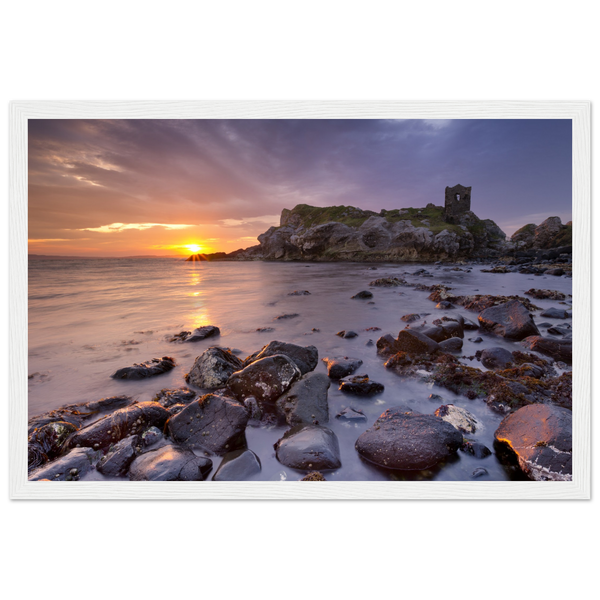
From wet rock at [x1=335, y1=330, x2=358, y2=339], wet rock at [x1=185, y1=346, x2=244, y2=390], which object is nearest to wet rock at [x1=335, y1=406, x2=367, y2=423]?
wet rock at [x1=185, y1=346, x2=244, y2=390]

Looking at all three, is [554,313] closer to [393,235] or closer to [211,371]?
[211,371]

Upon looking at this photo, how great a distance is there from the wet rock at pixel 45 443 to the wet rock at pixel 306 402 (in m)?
2.13

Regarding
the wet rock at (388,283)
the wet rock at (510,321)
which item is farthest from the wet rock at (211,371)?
the wet rock at (388,283)

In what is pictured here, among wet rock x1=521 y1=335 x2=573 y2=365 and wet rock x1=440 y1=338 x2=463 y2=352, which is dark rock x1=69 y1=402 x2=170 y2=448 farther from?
wet rock x1=521 y1=335 x2=573 y2=365

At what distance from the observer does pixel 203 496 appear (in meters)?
2.00

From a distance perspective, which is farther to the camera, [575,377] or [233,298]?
[233,298]

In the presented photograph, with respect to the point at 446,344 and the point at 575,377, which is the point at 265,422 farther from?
the point at 446,344

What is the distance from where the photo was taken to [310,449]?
83.4 inches

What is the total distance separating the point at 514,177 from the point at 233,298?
744 cm

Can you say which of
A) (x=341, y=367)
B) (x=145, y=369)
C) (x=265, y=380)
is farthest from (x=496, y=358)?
(x=145, y=369)

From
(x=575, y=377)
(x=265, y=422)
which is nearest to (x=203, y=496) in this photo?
(x=265, y=422)

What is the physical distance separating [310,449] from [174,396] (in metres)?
2.07

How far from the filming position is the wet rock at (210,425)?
2.37 meters

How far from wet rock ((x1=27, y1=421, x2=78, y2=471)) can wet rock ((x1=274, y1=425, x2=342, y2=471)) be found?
81.7 inches
